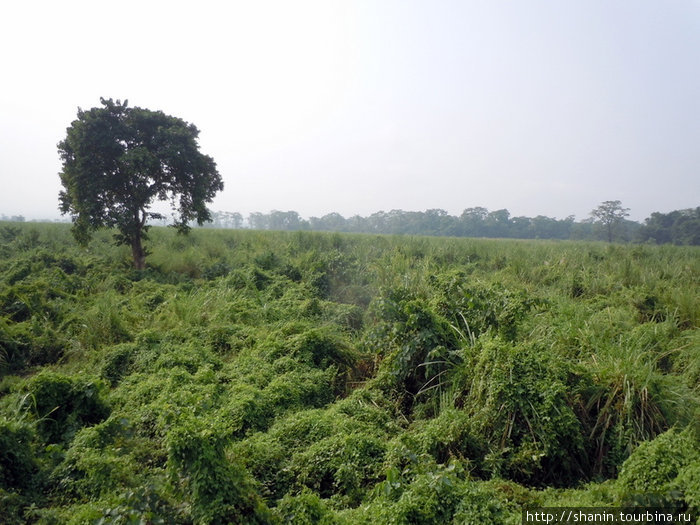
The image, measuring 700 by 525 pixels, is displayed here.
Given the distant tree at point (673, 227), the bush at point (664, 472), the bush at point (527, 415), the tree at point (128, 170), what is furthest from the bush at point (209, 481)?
the distant tree at point (673, 227)

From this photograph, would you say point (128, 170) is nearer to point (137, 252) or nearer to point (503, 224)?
point (137, 252)

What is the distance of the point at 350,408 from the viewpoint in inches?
136

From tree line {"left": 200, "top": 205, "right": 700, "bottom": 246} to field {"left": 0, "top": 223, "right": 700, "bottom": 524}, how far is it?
6170 millimetres

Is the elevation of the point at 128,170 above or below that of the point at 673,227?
above

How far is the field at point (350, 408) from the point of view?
7.13 feet

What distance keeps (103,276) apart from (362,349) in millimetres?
6973

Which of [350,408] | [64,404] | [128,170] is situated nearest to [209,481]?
[350,408]

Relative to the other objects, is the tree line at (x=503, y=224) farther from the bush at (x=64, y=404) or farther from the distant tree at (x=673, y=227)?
the bush at (x=64, y=404)

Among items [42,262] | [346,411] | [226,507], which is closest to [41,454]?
[226,507]

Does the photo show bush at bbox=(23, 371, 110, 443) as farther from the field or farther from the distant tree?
the distant tree

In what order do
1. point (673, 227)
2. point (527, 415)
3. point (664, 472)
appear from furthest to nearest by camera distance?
point (673, 227), point (527, 415), point (664, 472)

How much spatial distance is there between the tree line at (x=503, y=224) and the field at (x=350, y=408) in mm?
6170

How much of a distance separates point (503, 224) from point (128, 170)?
40421 mm

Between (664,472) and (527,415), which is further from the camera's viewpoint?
(527,415)
